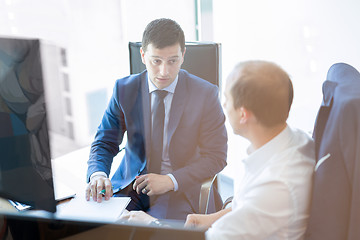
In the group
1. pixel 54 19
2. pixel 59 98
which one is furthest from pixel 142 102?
pixel 59 98

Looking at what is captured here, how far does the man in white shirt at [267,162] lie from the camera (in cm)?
73

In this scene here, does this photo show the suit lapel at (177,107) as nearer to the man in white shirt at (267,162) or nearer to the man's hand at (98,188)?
the man's hand at (98,188)

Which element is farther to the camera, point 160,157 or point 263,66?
point 160,157

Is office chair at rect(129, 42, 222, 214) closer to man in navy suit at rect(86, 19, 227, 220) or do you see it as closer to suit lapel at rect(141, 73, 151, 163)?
man in navy suit at rect(86, 19, 227, 220)

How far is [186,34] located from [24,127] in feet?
3.66

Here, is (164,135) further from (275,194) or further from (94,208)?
(275,194)

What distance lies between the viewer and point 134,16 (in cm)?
216

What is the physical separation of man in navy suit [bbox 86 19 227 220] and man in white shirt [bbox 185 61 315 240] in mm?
536

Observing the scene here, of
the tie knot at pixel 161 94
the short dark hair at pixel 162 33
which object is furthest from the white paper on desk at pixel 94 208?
the short dark hair at pixel 162 33

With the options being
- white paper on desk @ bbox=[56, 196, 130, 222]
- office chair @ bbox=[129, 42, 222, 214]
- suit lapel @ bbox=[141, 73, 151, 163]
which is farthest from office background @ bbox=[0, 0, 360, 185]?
suit lapel @ bbox=[141, 73, 151, 163]

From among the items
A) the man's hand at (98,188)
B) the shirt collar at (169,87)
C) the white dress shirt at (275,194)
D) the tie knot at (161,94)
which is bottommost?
the man's hand at (98,188)

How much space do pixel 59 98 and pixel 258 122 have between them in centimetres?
213

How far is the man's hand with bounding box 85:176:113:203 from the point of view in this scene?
3.64 feet

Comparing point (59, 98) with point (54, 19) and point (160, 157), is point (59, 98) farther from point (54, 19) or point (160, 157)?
point (160, 157)
